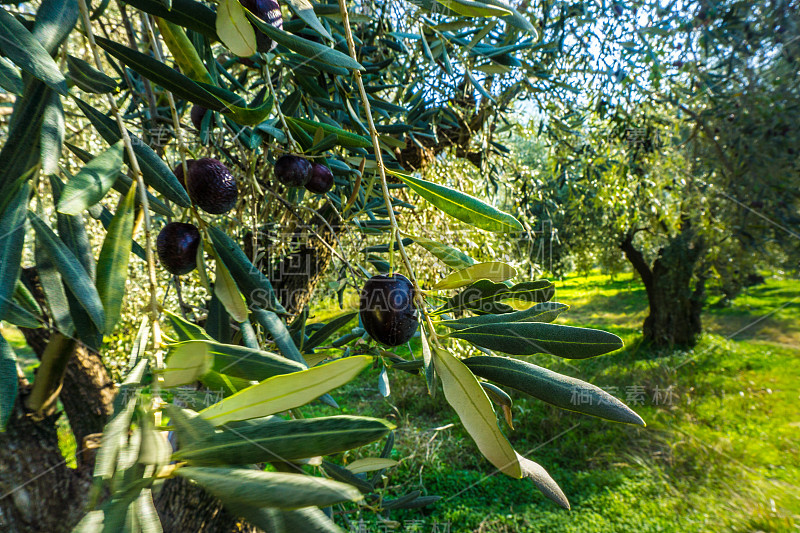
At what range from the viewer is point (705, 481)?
3.86m

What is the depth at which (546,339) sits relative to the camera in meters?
0.42

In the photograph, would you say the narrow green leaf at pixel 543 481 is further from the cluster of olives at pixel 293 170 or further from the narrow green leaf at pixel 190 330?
the cluster of olives at pixel 293 170

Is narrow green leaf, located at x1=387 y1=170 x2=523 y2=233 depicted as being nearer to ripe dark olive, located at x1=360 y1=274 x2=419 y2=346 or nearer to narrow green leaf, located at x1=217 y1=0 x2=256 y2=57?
ripe dark olive, located at x1=360 y1=274 x2=419 y2=346

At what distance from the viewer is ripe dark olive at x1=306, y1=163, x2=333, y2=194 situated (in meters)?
0.82

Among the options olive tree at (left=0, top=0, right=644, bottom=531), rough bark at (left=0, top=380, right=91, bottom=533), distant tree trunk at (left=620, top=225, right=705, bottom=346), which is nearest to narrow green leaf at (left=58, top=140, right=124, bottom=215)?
olive tree at (left=0, top=0, right=644, bottom=531)

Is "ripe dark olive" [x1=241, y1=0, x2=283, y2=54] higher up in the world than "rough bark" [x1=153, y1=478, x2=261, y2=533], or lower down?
higher up

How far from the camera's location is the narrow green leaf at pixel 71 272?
0.41 meters

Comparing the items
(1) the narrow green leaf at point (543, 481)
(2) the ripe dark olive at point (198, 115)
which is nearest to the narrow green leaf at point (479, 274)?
(1) the narrow green leaf at point (543, 481)

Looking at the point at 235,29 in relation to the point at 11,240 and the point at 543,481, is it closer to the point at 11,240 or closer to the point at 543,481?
the point at 11,240

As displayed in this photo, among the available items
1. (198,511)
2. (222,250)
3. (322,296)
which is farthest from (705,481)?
(222,250)

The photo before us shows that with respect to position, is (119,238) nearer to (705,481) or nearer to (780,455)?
(705,481)

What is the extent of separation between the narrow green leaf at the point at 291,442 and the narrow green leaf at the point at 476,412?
0.36 feet

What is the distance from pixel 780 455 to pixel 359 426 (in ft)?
19.2

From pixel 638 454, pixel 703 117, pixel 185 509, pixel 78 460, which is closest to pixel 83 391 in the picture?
pixel 78 460
